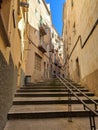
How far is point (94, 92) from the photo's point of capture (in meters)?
5.45

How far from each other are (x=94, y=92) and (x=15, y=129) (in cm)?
339

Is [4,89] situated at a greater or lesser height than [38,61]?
lesser

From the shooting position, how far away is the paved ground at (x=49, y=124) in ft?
9.85

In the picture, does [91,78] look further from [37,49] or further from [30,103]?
[37,49]

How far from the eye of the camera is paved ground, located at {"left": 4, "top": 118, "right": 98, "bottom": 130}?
300cm

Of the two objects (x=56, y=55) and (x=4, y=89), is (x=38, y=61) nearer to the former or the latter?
(x=4, y=89)

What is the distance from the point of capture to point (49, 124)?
3.21 m

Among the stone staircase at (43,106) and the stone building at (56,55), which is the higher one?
the stone building at (56,55)

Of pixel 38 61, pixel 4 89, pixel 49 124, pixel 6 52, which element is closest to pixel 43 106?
pixel 49 124

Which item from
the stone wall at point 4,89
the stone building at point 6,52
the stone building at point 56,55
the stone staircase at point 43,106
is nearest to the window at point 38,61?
the stone staircase at point 43,106

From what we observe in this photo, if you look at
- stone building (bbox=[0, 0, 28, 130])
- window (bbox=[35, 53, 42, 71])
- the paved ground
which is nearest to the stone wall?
stone building (bbox=[0, 0, 28, 130])

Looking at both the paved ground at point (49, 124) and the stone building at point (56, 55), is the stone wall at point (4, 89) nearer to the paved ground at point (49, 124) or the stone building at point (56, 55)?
the paved ground at point (49, 124)

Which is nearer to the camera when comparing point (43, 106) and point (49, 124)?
point (49, 124)

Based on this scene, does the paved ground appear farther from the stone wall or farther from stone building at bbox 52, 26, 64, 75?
stone building at bbox 52, 26, 64, 75
